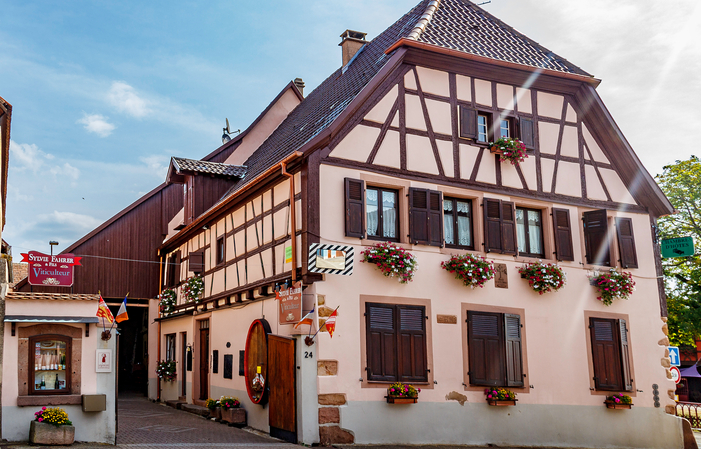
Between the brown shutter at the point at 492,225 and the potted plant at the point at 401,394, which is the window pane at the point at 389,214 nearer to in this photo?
the brown shutter at the point at 492,225

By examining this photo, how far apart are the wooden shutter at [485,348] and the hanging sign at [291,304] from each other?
371 centimetres

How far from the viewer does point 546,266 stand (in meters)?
14.5

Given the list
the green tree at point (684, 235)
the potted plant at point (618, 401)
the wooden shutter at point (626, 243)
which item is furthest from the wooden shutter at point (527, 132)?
the green tree at point (684, 235)

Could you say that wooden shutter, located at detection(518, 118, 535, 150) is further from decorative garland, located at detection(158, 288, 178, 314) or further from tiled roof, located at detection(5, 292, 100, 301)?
decorative garland, located at detection(158, 288, 178, 314)

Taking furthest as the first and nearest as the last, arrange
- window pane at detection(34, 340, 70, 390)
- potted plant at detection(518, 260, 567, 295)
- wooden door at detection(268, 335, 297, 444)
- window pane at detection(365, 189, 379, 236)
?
potted plant at detection(518, 260, 567, 295)
window pane at detection(365, 189, 379, 236)
wooden door at detection(268, 335, 297, 444)
window pane at detection(34, 340, 70, 390)

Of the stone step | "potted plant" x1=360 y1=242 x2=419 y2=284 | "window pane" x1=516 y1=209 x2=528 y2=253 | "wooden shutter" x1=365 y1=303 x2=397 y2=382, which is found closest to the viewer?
"wooden shutter" x1=365 y1=303 x2=397 y2=382

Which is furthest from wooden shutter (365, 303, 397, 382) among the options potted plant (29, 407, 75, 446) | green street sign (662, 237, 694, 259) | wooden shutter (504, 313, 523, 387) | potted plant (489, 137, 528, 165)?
green street sign (662, 237, 694, 259)

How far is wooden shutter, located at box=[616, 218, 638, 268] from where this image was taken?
15.9 m

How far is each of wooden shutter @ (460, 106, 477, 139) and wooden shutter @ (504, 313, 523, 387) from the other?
3893mm

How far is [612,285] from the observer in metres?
15.1

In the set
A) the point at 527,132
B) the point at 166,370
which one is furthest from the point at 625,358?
the point at 166,370

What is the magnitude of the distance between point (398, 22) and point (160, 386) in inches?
521

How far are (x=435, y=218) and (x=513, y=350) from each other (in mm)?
3164

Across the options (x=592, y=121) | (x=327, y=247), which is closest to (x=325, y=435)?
(x=327, y=247)
